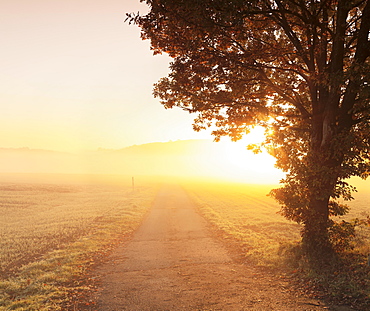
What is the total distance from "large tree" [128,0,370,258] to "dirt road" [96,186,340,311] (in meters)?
3.31

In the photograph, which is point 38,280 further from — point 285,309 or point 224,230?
point 224,230

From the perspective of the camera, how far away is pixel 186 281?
29.8 feet

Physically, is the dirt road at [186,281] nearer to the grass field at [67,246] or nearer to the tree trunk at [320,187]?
the grass field at [67,246]

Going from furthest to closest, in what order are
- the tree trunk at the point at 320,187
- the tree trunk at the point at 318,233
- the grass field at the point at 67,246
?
the tree trunk at the point at 318,233, the tree trunk at the point at 320,187, the grass field at the point at 67,246

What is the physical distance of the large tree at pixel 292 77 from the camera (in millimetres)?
9414

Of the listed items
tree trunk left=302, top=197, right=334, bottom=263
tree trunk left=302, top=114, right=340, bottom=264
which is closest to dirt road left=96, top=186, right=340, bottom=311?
tree trunk left=302, top=197, right=334, bottom=263

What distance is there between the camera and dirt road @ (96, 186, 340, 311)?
740cm

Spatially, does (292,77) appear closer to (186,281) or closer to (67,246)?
(186,281)

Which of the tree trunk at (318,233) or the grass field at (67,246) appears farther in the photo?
the tree trunk at (318,233)

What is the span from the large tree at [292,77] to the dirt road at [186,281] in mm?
3307

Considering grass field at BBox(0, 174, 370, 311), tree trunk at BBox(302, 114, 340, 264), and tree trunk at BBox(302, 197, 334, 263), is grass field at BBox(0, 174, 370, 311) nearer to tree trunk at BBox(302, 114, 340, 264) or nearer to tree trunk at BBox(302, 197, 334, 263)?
tree trunk at BBox(302, 197, 334, 263)

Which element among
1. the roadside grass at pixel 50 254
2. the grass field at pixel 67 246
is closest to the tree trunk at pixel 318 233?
the grass field at pixel 67 246

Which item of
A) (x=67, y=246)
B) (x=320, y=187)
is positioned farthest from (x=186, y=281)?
(x=67, y=246)

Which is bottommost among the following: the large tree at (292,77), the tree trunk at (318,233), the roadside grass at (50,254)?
the roadside grass at (50,254)
